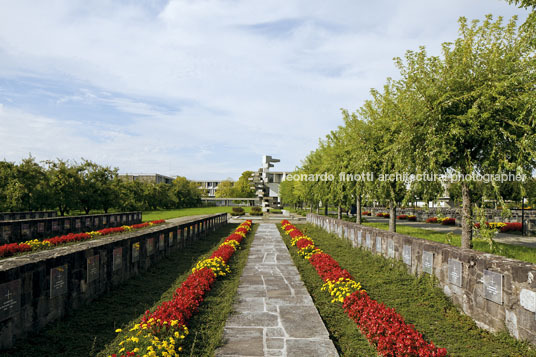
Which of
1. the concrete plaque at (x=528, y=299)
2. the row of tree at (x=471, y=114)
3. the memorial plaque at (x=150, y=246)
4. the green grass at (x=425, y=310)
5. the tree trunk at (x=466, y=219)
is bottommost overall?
the green grass at (x=425, y=310)

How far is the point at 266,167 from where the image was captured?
145 ft

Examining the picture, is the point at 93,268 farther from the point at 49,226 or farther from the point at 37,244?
the point at 49,226

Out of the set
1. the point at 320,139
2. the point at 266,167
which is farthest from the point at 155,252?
the point at 266,167

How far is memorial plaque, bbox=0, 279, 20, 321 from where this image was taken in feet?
16.4

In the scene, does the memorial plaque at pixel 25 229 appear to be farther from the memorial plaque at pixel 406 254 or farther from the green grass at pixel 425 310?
the memorial plaque at pixel 406 254

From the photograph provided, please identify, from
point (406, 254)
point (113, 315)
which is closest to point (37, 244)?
point (113, 315)

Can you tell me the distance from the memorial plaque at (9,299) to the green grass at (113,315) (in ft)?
1.66

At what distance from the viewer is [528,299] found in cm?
525


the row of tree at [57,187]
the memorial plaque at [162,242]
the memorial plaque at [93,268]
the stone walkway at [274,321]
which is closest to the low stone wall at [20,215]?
the row of tree at [57,187]

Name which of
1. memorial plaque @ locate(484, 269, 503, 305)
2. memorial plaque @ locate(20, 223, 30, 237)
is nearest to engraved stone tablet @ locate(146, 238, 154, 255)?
memorial plaque @ locate(20, 223, 30, 237)

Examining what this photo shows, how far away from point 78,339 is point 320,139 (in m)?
27.7

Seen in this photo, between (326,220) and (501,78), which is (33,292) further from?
(326,220)

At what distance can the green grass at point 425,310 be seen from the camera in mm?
5414

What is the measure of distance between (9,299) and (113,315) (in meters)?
2.04
